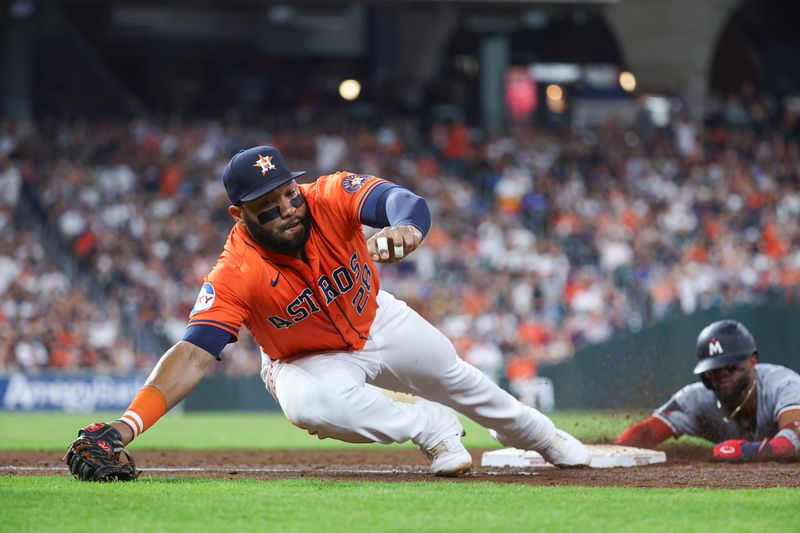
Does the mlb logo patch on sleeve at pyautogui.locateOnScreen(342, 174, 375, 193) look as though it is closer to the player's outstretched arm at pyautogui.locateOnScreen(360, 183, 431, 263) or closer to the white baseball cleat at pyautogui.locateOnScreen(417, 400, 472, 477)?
the player's outstretched arm at pyautogui.locateOnScreen(360, 183, 431, 263)

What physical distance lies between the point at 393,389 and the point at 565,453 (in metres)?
1.04

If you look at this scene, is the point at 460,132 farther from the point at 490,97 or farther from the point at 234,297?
the point at 234,297

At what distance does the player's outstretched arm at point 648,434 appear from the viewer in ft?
26.1

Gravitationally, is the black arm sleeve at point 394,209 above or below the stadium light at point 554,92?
below

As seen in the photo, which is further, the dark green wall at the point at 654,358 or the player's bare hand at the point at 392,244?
the dark green wall at the point at 654,358

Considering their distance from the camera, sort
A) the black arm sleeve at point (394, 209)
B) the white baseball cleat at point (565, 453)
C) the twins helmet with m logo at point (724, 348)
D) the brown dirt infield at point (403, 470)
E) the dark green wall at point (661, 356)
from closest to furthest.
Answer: the black arm sleeve at point (394, 209) → the brown dirt infield at point (403, 470) → the white baseball cleat at point (565, 453) → the twins helmet with m logo at point (724, 348) → the dark green wall at point (661, 356)

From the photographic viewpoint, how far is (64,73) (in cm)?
2814

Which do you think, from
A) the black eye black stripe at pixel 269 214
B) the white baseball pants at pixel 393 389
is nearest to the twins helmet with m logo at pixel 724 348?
the white baseball pants at pixel 393 389

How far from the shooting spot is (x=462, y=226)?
2222 cm

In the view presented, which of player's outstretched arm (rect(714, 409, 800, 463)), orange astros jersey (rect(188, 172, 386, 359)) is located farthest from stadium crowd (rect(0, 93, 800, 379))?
orange astros jersey (rect(188, 172, 386, 359))

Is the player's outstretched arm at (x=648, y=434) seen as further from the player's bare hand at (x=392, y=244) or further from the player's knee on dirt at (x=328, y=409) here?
the player's bare hand at (x=392, y=244)

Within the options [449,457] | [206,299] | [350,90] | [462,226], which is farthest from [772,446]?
[350,90]

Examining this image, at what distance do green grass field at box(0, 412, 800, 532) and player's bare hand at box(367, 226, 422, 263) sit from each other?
1.02m

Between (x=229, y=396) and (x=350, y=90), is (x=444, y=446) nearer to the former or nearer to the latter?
(x=229, y=396)
